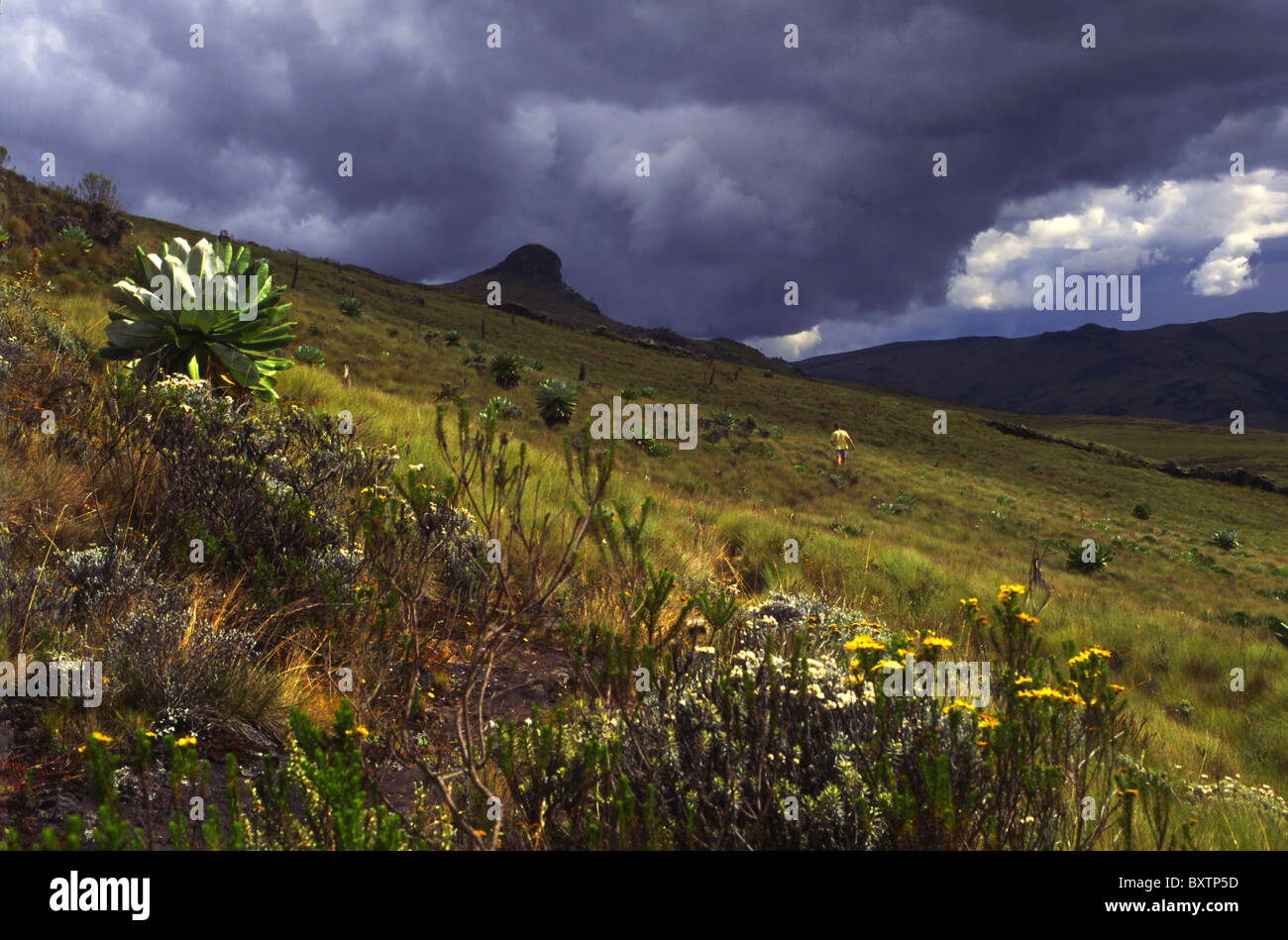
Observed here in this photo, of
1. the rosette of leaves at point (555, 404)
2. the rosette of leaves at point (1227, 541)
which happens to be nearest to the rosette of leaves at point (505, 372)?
the rosette of leaves at point (555, 404)

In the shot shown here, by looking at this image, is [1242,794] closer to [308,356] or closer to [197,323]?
[197,323]

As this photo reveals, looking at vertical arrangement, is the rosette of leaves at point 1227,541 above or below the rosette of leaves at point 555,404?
below

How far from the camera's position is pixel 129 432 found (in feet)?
13.1

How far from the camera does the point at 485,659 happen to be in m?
3.66

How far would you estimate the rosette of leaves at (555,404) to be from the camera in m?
18.3

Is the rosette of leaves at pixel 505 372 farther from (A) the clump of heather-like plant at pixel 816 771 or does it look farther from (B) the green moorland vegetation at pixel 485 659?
(A) the clump of heather-like plant at pixel 816 771

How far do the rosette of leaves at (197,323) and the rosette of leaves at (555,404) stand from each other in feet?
38.3

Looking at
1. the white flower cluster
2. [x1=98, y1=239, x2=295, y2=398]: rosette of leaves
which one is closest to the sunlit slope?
the white flower cluster

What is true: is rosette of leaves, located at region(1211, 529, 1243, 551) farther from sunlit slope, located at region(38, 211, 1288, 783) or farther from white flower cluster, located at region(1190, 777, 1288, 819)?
white flower cluster, located at region(1190, 777, 1288, 819)

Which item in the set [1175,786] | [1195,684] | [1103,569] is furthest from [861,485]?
[1175,786]

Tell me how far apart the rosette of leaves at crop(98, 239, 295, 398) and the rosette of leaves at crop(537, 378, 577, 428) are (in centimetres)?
1166

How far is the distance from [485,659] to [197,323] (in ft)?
14.9
